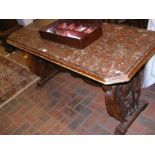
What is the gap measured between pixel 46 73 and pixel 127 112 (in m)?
1.20

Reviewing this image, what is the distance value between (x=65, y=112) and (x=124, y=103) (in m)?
0.72

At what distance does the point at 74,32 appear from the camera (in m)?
1.51

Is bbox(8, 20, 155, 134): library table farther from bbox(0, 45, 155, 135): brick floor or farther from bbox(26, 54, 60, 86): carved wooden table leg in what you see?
bbox(26, 54, 60, 86): carved wooden table leg

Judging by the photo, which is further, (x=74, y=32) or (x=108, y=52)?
(x=74, y=32)

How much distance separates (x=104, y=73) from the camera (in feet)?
3.71

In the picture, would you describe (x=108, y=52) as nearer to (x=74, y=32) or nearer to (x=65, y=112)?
(x=74, y=32)

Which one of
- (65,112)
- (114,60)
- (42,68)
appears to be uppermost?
(114,60)

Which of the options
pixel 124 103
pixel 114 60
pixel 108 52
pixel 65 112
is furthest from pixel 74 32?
pixel 65 112

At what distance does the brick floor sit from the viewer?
5.66 feet

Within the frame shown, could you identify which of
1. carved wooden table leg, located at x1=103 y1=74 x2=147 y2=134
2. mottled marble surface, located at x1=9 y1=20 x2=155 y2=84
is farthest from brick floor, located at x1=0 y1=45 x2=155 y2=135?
mottled marble surface, located at x1=9 y1=20 x2=155 y2=84

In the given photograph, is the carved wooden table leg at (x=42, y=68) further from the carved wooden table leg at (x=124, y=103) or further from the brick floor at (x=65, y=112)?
the carved wooden table leg at (x=124, y=103)

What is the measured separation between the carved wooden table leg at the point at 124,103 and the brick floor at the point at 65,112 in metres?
0.07

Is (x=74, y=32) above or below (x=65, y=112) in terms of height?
above

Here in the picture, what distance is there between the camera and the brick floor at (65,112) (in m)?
1.72
